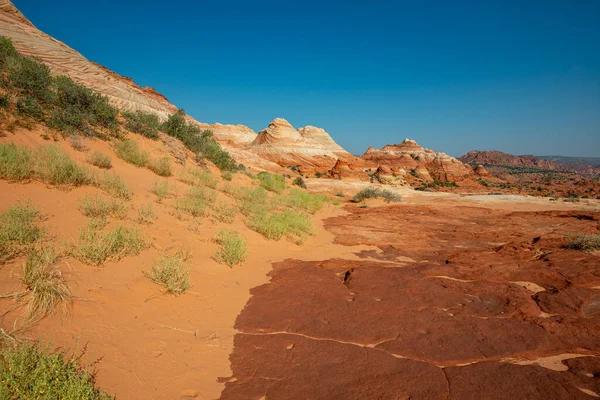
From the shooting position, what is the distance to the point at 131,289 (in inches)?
118

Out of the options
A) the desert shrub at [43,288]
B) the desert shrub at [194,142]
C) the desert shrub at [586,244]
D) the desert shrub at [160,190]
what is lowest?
the desert shrub at [586,244]

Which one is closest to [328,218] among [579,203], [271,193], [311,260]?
[271,193]

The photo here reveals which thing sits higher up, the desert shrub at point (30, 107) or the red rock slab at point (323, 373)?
the desert shrub at point (30, 107)

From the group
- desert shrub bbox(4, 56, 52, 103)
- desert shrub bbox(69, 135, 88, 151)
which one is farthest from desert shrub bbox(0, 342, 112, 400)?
desert shrub bbox(4, 56, 52, 103)

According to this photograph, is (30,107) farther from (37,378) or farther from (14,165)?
(37,378)

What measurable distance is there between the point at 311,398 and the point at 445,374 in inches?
43.4

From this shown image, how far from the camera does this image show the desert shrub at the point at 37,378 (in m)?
1.45

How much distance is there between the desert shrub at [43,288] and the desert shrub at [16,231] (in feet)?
1.45

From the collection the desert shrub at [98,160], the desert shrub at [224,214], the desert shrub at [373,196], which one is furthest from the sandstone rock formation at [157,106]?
the desert shrub at [373,196]

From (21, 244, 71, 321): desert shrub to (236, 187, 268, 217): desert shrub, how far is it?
4.99m

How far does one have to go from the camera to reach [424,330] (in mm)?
2871

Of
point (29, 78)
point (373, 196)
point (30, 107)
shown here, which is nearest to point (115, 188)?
point (30, 107)

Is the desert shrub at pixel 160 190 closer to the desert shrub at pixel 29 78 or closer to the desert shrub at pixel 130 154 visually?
the desert shrub at pixel 130 154

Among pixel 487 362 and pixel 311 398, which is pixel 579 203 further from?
pixel 311 398
